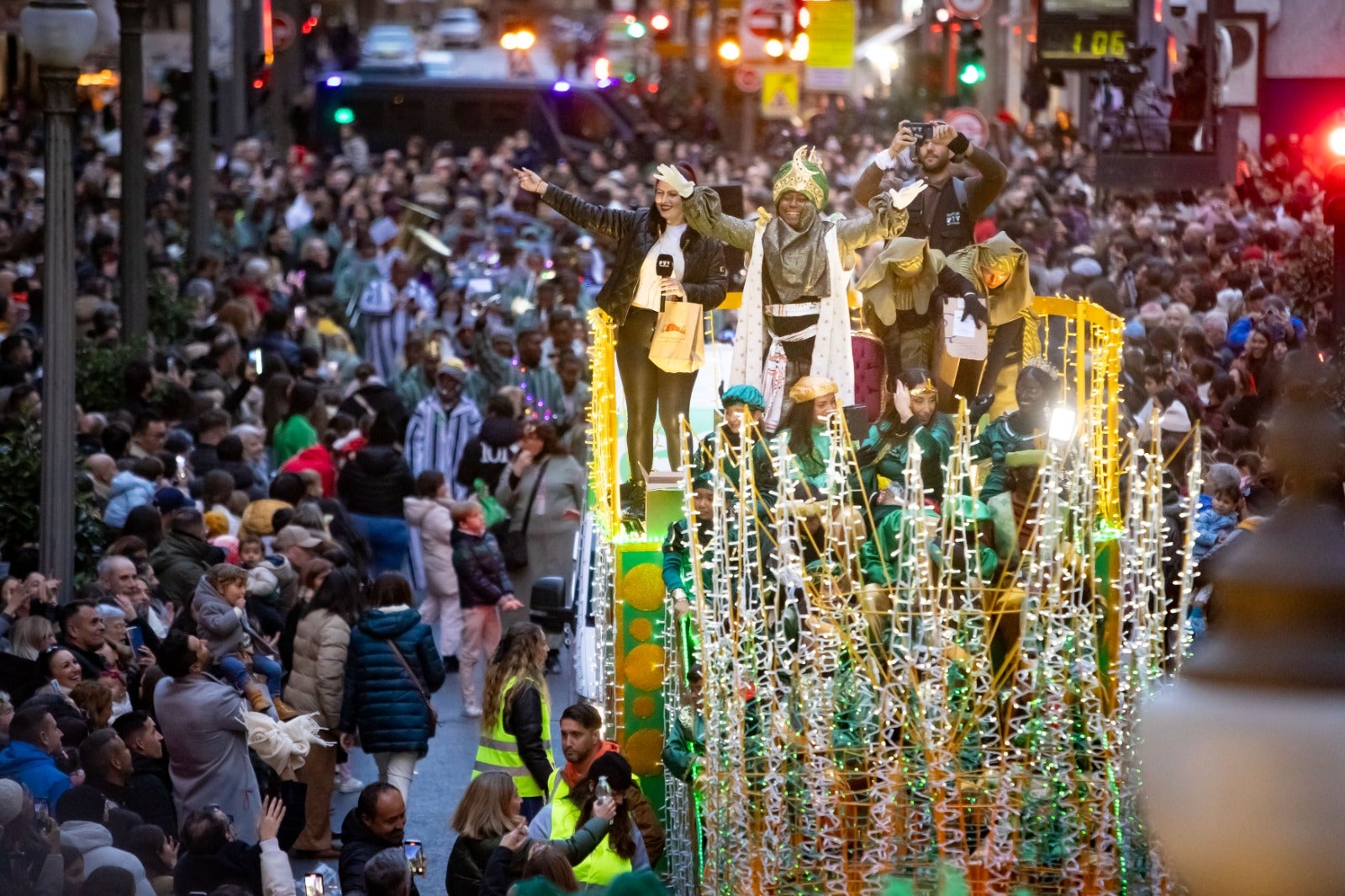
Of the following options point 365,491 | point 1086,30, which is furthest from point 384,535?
point 1086,30

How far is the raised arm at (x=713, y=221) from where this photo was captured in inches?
406

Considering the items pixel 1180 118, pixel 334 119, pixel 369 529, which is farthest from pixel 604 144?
pixel 369 529

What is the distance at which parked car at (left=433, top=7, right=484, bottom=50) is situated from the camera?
232ft

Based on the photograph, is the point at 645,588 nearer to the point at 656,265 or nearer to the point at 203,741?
the point at 656,265

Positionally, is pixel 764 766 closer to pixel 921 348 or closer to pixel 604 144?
pixel 921 348

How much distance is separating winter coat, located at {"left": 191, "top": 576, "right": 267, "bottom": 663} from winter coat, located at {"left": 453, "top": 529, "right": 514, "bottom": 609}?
283 cm

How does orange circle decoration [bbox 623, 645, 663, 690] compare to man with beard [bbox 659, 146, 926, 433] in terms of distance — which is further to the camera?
man with beard [bbox 659, 146, 926, 433]

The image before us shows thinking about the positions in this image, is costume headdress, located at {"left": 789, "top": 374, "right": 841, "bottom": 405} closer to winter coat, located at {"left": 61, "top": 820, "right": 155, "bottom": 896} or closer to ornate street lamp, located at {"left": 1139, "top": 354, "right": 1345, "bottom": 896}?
winter coat, located at {"left": 61, "top": 820, "right": 155, "bottom": 896}

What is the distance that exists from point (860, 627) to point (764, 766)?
0.57 m

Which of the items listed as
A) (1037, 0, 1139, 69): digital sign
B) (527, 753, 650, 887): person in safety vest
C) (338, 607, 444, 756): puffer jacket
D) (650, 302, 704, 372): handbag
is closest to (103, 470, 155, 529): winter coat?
(338, 607, 444, 756): puffer jacket

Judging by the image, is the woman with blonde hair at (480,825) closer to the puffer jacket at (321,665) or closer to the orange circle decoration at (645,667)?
→ the orange circle decoration at (645,667)

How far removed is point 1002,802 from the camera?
7051 mm

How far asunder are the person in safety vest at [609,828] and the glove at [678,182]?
310cm

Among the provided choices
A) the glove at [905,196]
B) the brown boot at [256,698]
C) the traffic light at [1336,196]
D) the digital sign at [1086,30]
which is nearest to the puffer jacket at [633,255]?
the glove at [905,196]
